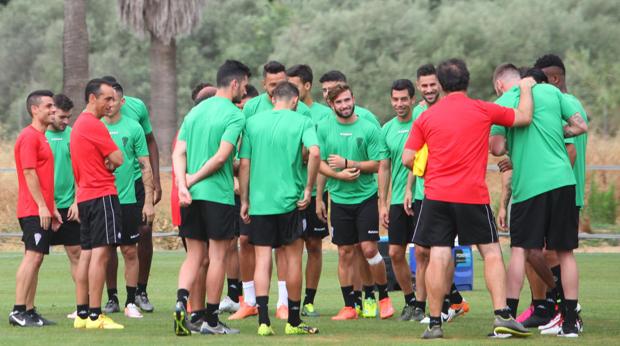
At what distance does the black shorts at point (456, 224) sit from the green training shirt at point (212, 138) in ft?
5.73

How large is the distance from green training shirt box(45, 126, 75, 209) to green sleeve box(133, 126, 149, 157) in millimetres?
739

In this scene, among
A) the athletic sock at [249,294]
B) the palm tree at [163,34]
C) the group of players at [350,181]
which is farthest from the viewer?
the palm tree at [163,34]

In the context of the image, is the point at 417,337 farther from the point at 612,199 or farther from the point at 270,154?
the point at 612,199

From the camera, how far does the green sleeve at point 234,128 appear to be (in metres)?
11.4

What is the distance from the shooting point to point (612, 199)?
25.9 metres

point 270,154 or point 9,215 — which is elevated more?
point 270,154

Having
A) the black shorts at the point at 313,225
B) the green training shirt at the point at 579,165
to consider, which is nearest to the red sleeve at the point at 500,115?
the green training shirt at the point at 579,165

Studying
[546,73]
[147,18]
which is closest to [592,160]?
[147,18]

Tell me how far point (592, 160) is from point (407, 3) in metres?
24.5

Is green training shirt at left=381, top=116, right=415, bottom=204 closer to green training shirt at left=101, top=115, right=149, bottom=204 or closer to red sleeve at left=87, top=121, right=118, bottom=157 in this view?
green training shirt at left=101, top=115, right=149, bottom=204

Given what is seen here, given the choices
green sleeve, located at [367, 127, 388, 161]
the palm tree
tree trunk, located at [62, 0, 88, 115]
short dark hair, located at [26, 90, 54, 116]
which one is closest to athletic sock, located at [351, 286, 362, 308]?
green sleeve, located at [367, 127, 388, 161]

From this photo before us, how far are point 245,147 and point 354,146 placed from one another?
2.06 metres

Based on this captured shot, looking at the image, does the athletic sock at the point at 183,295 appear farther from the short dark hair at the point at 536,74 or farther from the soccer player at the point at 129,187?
the short dark hair at the point at 536,74

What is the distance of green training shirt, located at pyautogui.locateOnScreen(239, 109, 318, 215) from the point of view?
11.6 metres
